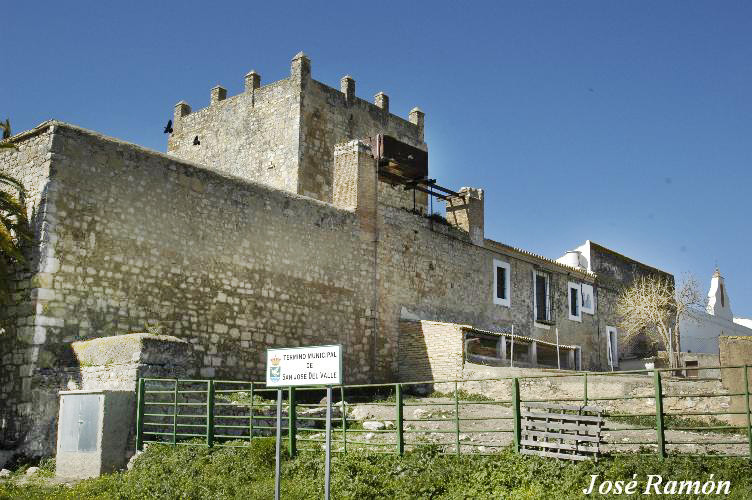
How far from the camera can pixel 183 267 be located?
54.4 ft

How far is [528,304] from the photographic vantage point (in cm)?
2809

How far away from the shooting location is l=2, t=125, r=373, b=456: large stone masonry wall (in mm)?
14219

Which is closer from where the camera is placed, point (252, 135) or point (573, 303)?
point (252, 135)

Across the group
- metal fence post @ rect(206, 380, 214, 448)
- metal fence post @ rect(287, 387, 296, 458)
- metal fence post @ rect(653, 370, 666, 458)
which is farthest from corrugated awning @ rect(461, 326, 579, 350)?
metal fence post @ rect(653, 370, 666, 458)

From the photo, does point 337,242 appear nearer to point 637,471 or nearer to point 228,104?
point 228,104

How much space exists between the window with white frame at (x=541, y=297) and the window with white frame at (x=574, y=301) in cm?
162

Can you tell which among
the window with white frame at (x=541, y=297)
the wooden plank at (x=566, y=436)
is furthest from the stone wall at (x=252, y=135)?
the wooden plank at (x=566, y=436)

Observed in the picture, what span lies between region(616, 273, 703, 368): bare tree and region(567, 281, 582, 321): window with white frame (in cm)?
311

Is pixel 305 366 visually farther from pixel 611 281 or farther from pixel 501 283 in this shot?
pixel 611 281

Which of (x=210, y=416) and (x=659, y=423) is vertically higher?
(x=659, y=423)

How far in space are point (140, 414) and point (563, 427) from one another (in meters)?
6.94

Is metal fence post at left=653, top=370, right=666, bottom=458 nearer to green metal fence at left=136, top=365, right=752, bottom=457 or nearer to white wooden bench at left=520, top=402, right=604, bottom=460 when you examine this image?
green metal fence at left=136, top=365, right=752, bottom=457

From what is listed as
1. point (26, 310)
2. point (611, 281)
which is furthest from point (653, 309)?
point (26, 310)

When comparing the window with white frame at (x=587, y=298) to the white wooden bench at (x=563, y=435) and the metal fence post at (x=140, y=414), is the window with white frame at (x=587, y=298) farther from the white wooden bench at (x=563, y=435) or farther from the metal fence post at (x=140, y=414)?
the metal fence post at (x=140, y=414)
